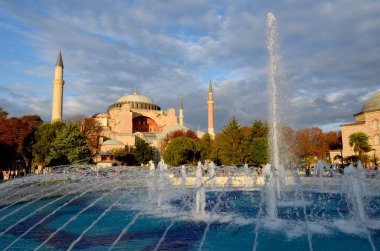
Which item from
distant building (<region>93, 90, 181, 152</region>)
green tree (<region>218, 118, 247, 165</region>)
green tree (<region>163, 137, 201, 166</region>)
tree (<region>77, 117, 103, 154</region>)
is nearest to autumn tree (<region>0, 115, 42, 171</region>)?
tree (<region>77, 117, 103, 154</region>)

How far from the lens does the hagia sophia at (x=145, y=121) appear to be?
122 ft

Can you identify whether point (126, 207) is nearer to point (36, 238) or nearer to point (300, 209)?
point (36, 238)

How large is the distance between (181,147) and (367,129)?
19.7 m

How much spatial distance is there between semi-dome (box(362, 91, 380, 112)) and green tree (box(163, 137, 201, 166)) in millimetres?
19152

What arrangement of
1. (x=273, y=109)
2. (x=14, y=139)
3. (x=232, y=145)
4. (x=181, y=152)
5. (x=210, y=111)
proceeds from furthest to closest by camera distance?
(x=210, y=111) → (x=181, y=152) → (x=232, y=145) → (x=14, y=139) → (x=273, y=109)

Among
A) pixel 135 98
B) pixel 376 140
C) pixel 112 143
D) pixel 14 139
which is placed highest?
pixel 135 98

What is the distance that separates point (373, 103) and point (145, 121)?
38497 millimetres

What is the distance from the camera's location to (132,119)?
61.0 m

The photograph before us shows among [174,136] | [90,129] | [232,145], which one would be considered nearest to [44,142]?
[90,129]

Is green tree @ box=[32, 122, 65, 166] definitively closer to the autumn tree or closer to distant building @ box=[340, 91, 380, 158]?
the autumn tree

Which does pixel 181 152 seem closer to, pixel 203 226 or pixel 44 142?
pixel 44 142

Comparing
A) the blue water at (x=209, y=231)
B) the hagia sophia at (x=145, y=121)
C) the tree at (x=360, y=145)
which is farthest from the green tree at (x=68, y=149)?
the tree at (x=360, y=145)

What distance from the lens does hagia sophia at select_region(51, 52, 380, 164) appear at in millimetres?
37250

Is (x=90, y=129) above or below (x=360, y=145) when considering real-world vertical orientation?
above
